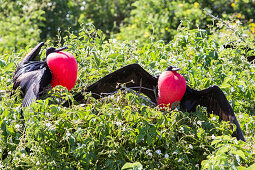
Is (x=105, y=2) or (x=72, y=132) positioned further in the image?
(x=105, y=2)

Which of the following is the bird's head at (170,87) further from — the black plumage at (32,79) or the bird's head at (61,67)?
the black plumage at (32,79)

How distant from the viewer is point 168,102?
7.64ft

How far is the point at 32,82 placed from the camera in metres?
2.42

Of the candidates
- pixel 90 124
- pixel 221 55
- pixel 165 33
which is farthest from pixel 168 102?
pixel 165 33

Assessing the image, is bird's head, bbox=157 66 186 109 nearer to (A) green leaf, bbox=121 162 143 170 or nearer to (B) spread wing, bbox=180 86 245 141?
(B) spread wing, bbox=180 86 245 141

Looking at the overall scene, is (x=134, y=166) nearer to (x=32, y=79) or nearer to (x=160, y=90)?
(x=160, y=90)

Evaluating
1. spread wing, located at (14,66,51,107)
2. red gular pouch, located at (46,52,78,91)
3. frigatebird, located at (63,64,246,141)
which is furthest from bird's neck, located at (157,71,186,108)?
spread wing, located at (14,66,51,107)

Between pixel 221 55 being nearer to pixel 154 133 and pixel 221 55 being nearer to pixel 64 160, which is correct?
pixel 154 133

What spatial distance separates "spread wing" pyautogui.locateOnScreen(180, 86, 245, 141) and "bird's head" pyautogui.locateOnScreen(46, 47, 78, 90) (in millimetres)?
645

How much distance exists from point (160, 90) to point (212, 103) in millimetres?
288

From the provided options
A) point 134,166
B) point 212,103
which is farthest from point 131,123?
point 212,103

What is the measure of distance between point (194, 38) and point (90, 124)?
1.44m

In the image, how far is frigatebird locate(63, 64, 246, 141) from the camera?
228cm

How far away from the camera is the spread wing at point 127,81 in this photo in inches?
91.0
